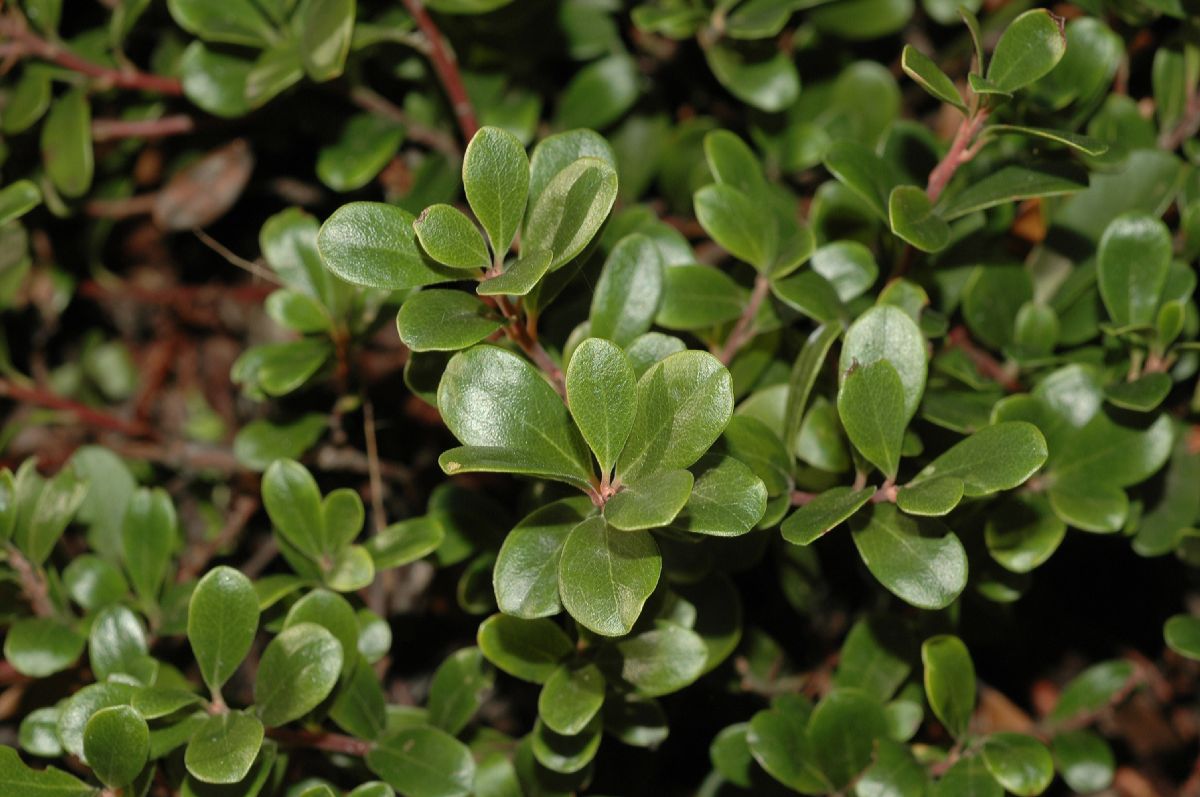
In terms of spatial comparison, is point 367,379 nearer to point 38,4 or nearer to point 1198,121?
point 38,4

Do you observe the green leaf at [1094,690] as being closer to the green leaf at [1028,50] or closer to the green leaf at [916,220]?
the green leaf at [916,220]

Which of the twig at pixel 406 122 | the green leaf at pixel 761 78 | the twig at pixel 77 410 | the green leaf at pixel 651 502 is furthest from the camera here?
the twig at pixel 77 410

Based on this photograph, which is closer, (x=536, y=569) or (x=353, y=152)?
(x=536, y=569)

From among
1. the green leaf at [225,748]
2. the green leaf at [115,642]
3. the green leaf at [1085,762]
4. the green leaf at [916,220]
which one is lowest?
the green leaf at [1085,762]

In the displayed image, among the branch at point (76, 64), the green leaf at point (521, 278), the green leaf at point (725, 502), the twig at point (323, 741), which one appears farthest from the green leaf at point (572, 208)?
the branch at point (76, 64)

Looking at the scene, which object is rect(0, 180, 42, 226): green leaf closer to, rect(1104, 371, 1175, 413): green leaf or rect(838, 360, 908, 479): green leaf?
rect(838, 360, 908, 479): green leaf

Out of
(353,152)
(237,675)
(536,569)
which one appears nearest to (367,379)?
(353,152)

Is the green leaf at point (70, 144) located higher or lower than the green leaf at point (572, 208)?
lower
